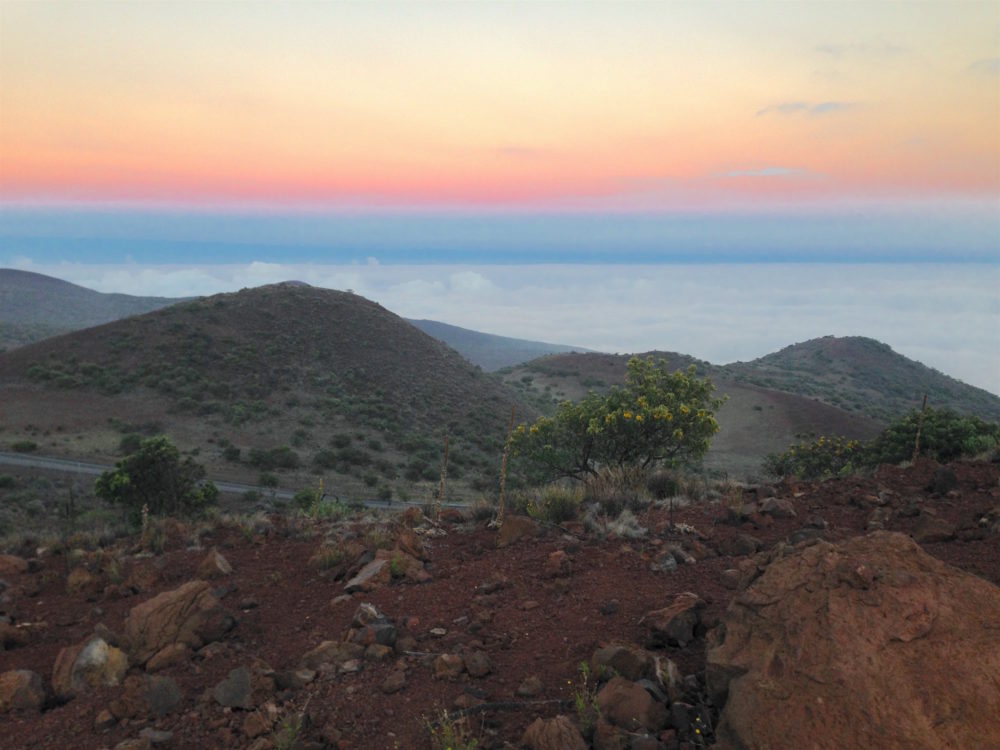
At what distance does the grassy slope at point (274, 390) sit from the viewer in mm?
35469

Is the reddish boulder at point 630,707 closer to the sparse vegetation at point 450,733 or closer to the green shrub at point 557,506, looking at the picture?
the sparse vegetation at point 450,733

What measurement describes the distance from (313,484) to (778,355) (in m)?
86.6

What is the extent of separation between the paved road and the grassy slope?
167 centimetres

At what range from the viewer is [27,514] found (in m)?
22.7

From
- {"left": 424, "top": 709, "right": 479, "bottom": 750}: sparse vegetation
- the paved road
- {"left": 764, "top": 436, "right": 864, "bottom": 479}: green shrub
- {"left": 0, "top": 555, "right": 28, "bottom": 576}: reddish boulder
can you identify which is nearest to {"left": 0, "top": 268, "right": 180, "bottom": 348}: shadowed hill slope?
the paved road

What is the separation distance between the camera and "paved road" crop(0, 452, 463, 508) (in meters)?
28.2

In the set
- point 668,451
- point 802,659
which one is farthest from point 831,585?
point 668,451

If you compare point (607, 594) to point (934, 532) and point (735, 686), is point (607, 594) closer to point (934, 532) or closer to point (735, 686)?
point (735, 686)

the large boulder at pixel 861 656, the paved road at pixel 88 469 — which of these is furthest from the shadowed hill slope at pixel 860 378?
the large boulder at pixel 861 656

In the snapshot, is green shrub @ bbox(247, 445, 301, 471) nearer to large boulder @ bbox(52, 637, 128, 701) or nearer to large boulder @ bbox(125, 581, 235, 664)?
large boulder @ bbox(125, 581, 235, 664)

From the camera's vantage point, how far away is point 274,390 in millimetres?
44031

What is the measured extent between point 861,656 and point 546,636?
8.00 ft

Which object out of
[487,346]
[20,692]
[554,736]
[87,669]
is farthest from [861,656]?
[487,346]

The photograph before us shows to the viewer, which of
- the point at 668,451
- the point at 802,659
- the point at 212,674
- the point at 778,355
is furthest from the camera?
the point at 778,355
